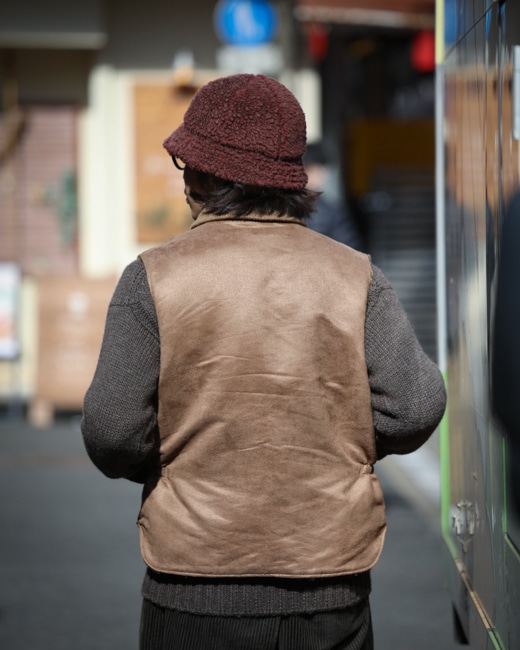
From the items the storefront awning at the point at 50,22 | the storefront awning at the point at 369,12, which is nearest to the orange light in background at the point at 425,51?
the storefront awning at the point at 369,12

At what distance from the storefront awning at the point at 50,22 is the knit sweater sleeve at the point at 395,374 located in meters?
8.34

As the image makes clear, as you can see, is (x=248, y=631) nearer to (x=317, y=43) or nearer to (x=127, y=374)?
(x=127, y=374)

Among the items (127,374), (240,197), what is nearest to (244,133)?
(240,197)

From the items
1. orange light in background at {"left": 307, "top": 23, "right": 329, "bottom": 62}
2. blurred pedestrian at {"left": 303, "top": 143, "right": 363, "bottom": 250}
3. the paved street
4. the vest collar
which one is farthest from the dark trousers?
orange light in background at {"left": 307, "top": 23, "right": 329, "bottom": 62}

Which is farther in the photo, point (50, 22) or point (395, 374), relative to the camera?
point (50, 22)

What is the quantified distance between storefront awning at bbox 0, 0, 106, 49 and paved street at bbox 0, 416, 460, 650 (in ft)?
13.0

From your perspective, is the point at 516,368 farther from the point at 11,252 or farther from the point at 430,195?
the point at 430,195

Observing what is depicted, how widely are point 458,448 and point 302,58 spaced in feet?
27.1

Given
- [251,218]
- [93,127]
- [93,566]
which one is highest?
[93,127]

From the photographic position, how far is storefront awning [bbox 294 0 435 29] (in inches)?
340

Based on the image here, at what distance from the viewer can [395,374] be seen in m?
2.30

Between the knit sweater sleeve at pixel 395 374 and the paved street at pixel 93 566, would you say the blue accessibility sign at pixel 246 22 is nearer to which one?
the paved street at pixel 93 566

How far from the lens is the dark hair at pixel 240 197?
235 centimetres

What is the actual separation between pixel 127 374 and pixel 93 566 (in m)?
3.53
